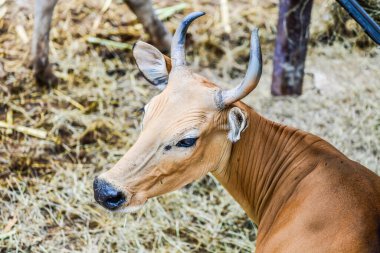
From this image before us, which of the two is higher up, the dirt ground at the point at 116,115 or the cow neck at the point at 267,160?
the cow neck at the point at 267,160

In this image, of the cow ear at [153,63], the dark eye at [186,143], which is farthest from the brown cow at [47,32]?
the dark eye at [186,143]

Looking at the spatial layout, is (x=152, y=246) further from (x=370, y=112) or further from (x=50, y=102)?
(x=370, y=112)

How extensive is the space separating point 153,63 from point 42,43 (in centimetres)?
286

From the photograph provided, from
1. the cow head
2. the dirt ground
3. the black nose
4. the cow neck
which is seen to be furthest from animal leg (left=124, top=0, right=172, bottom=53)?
the black nose

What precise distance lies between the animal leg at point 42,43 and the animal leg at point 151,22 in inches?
37.6

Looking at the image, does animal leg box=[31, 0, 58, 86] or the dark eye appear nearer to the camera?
the dark eye

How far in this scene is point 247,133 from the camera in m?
4.13

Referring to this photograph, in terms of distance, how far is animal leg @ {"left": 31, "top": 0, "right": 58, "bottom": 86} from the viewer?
6512 millimetres

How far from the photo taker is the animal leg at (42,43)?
6512mm

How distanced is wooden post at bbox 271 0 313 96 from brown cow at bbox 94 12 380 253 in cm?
285

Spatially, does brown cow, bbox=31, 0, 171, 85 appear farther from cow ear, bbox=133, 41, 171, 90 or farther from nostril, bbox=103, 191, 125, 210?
nostril, bbox=103, 191, 125, 210

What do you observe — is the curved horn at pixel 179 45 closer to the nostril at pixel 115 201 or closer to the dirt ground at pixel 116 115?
the nostril at pixel 115 201

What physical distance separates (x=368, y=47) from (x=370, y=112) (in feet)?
4.03

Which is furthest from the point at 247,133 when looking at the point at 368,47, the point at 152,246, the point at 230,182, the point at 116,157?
the point at 368,47
